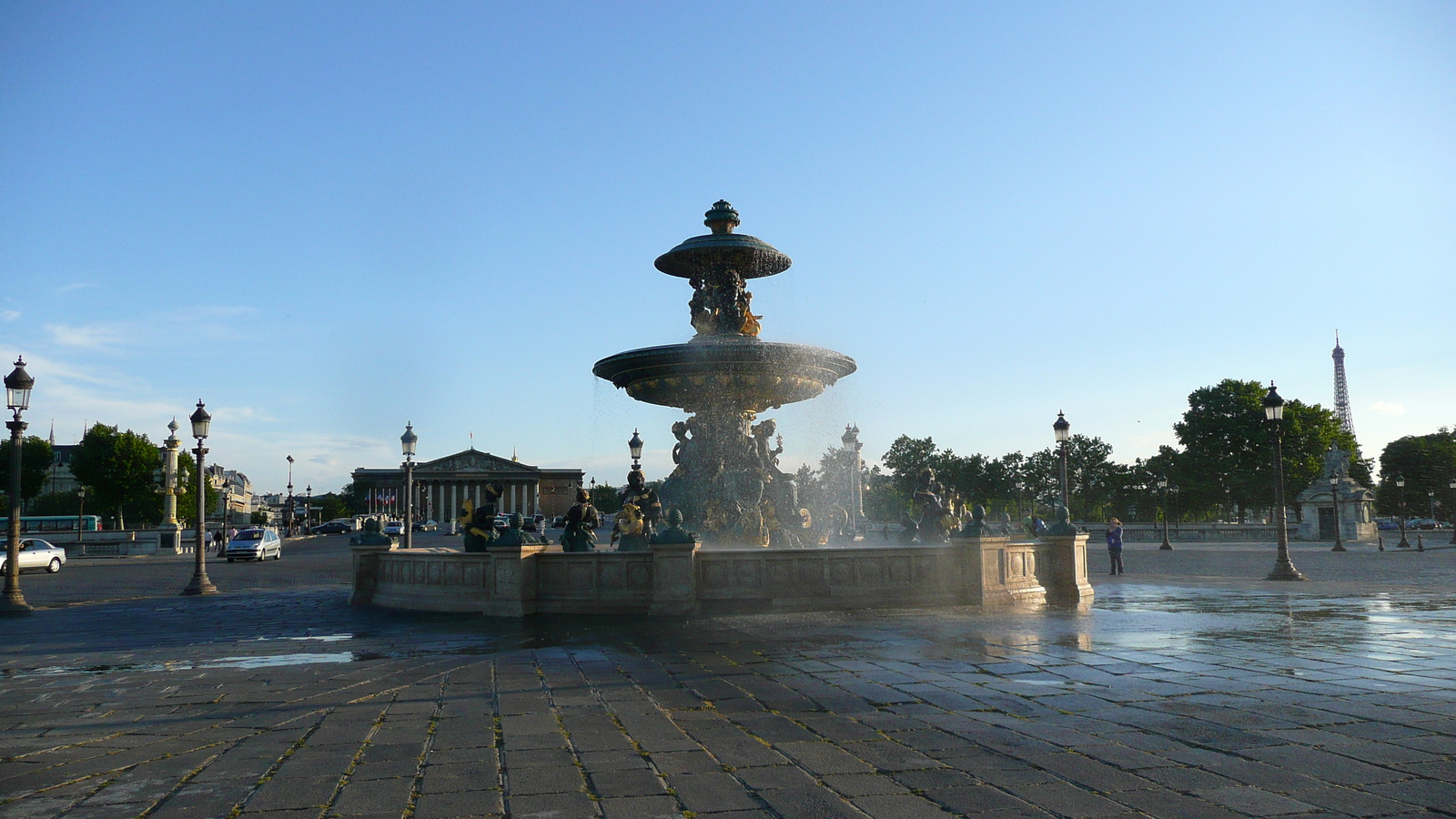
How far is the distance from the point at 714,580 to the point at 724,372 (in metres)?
6.90

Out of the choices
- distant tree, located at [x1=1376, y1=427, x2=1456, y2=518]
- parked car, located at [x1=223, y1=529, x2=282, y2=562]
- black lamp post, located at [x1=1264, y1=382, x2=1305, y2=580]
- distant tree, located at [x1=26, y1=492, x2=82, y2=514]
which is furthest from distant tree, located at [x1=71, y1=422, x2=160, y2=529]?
distant tree, located at [x1=1376, y1=427, x2=1456, y2=518]

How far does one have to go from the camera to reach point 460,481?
131000mm

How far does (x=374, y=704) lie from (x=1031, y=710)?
4.63 metres

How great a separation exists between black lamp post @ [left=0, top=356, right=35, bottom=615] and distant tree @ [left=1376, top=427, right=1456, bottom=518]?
90.5 m

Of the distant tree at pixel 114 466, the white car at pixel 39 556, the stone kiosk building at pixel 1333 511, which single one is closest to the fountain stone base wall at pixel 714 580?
the white car at pixel 39 556

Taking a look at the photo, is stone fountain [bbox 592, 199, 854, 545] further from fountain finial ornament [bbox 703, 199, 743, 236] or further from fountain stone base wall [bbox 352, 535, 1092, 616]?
fountain stone base wall [bbox 352, 535, 1092, 616]

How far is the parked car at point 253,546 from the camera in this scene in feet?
122

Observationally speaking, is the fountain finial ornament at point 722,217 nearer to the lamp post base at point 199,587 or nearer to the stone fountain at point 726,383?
the stone fountain at point 726,383

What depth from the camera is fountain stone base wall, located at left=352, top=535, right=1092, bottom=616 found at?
496 inches

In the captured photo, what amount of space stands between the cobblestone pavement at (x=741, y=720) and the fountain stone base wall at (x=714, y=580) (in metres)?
0.89

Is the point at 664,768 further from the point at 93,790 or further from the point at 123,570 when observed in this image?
the point at 123,570

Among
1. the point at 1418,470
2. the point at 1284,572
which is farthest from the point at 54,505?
the point at 1418,470

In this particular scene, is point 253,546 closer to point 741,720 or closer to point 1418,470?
point 741,720

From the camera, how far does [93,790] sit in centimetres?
470
